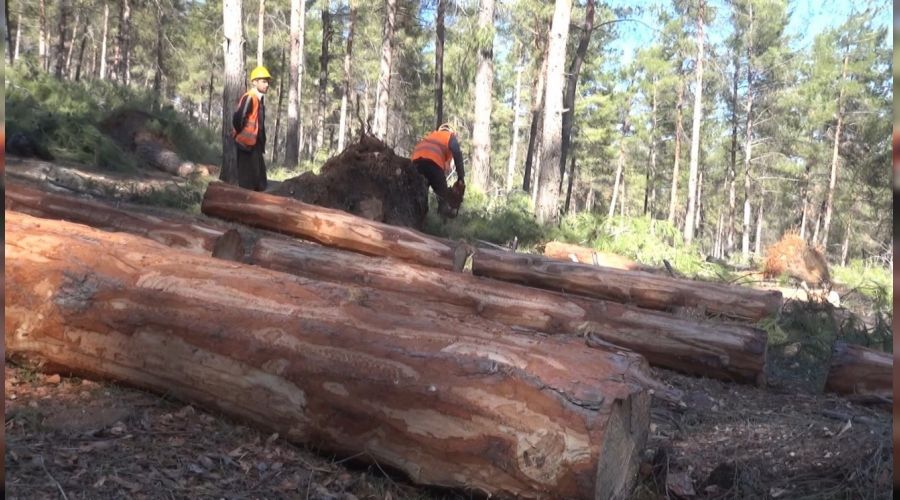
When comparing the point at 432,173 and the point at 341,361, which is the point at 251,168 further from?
the point at 341,361

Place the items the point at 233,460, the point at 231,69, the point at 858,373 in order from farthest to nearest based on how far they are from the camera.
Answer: the point at 231,69
the point at 858,373
the point at 233,460

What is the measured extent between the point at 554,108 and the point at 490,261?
20.9ft

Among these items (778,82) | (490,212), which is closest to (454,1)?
(490,212)

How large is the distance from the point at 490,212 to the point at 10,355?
900 centimetres

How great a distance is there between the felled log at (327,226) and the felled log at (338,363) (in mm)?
2932

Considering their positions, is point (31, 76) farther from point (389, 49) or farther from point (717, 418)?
point (717, 418)

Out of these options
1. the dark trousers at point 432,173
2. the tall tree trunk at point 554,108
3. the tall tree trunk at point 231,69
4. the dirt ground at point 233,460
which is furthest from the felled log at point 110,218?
the tall tree trunk at point 554,108

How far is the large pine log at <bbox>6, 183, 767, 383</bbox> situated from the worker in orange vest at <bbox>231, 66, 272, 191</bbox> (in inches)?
133

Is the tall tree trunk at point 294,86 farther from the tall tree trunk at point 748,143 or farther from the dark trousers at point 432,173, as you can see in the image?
the tall tree trunk at point 748,143

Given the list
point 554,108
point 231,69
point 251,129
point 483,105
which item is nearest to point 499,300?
point 251,129

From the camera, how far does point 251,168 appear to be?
9344mm

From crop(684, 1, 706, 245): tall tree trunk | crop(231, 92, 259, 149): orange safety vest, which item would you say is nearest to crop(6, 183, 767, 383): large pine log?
crop(231, 92, 259, 149): orange safety vest

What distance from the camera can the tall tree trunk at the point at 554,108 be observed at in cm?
1204

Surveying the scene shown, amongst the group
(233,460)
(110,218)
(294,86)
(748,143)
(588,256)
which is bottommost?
(233,460)
